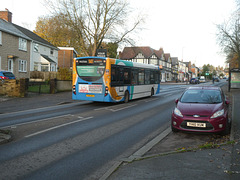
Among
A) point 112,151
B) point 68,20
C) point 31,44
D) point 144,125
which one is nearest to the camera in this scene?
point 112,151

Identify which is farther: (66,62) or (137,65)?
(66,62)

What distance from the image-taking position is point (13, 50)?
29.7 m

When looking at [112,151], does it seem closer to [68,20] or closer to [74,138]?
[74,138]

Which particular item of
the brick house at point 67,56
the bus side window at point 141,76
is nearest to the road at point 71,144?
the bus side window at point 141,76

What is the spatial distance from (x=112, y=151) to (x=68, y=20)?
26067mm

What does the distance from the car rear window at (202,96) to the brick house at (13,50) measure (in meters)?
24.4

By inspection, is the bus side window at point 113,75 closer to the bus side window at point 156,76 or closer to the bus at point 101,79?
the bus at point 101,79

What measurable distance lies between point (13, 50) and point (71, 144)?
87.2 feet

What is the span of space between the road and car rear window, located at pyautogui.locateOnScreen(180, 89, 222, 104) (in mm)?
1419

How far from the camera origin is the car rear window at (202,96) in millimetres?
8586

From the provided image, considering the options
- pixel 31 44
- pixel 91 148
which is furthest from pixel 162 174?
pixel 31 44

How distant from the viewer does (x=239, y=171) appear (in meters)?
4.62

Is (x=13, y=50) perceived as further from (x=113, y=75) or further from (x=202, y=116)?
(x=202, y=116)

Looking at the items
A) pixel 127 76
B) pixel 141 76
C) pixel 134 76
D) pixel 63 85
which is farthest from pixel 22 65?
pixel 127 76
